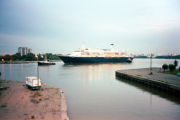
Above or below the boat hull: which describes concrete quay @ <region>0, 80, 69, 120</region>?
below

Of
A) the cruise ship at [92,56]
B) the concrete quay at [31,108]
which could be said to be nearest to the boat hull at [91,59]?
the cruise ship at [92,56]

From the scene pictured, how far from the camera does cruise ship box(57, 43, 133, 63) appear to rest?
255 ft

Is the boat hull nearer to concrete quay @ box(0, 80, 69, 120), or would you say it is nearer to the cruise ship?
the cruise ship

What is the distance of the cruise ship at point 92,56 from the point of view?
255ft

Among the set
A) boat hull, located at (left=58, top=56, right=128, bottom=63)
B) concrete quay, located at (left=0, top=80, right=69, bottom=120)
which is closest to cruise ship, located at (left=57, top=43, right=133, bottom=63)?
boat hull, located at (left=58, top=56, right=128, bottom=63)

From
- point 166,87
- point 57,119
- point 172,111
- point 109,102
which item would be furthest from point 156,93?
point 57,119

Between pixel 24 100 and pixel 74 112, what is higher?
pixel 24 100

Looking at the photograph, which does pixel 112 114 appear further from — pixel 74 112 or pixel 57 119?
pixel 57 119

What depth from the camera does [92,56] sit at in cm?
8338

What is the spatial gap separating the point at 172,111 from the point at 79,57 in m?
68.3

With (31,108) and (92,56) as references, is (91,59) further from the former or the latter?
(31,108)

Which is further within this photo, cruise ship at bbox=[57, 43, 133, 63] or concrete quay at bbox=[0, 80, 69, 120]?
cruise ship at bbox=[57, 43, 133, 63]

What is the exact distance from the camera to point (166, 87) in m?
14.6

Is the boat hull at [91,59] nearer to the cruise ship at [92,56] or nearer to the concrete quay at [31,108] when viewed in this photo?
the cruise ship at [92,56]
